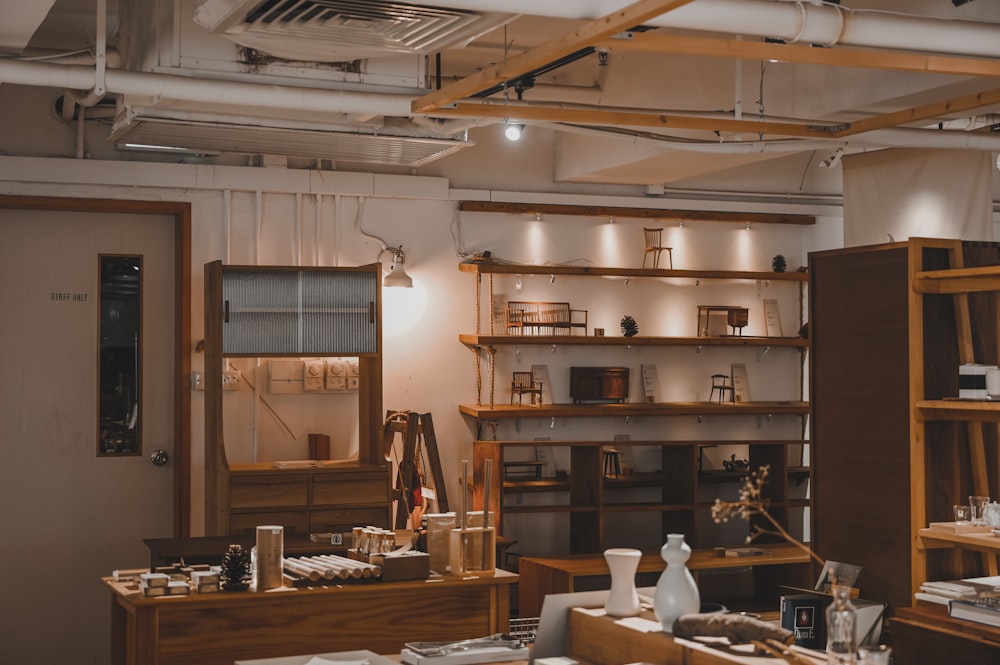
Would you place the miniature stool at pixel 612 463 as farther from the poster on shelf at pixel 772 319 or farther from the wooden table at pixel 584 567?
the poster on shelf at pixel 772 319

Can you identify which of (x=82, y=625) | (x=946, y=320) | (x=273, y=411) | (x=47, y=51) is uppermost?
(x=47, y=51)

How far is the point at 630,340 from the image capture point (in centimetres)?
852

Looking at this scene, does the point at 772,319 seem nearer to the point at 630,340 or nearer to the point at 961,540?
the point at 630,340

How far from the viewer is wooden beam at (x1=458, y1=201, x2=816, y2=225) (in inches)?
331

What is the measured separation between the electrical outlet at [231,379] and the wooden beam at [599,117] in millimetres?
2662

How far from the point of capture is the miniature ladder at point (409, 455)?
305 inches

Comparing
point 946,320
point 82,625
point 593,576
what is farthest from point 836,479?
point 82,625

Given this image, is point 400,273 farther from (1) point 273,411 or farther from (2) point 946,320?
(2) point 946,320

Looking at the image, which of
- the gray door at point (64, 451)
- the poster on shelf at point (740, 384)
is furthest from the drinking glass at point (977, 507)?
the gray door at point (64, 451)

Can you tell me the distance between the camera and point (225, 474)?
22.4ft

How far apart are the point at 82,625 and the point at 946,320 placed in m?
5.24

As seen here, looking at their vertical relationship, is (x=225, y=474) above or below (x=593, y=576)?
above

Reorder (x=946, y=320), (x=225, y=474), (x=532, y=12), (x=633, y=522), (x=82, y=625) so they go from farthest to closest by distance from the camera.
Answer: (x=633, y=522)
(x=82, y=625)
(x=225, y=474)
(x=946, y=320)
(x=532, y=12)

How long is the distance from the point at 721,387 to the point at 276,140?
3931 mm
